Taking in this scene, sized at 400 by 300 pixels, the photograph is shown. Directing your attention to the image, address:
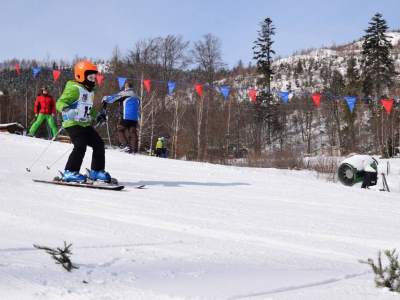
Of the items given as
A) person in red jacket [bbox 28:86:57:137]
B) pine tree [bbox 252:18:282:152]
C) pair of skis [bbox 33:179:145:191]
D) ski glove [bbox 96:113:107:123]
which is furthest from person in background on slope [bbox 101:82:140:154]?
pine tree [bbox 252:18:282:152]

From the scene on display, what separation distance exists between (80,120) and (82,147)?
16.2 inches

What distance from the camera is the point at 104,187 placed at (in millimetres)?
6246

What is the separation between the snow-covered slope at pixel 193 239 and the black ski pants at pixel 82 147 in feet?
2.17

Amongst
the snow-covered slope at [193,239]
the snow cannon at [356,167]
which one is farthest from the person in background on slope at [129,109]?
the snow cannon at [356,167]

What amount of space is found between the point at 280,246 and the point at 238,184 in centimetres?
Answer: 419

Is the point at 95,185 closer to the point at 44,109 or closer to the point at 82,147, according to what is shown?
the point at 82,147

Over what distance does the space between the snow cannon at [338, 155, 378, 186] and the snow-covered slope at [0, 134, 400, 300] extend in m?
3.95

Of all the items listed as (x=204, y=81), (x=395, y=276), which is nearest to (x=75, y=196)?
(x=395, y=276)

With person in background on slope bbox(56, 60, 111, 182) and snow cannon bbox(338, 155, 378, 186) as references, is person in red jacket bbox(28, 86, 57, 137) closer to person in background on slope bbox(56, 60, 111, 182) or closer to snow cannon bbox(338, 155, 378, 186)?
person in background on slope bbox(56, 60, 111, 182)

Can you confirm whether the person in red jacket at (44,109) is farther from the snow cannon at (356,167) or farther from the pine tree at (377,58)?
the pine tree at (377,58)

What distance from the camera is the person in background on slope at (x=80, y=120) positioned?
256 inches

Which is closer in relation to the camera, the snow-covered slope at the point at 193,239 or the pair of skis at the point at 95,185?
the snow-covered slope at the point at 193,239

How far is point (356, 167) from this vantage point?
11328 mm

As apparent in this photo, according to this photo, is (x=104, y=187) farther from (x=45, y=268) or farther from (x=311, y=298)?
(x=311, y=298)
